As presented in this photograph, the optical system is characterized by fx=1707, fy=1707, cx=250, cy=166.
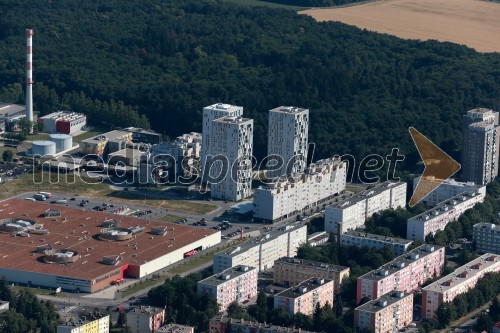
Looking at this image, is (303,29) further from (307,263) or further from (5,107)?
(307,263)

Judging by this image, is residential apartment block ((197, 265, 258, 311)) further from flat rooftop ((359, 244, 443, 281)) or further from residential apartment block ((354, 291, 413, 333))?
residential apartment block ((354, 291, 413, 333))

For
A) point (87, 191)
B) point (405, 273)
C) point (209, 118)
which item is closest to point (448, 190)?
point (209, 118)

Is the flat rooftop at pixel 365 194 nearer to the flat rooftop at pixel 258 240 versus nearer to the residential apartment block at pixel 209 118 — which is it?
the flat rooftop at pixel 258 240

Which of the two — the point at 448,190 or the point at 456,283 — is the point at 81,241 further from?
the point at 448,190

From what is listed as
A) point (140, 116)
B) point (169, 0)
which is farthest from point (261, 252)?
point (169, 0)

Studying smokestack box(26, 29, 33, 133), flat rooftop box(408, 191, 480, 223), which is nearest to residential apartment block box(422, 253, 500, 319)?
flat rooftop box(408, 191, 480, 223)
